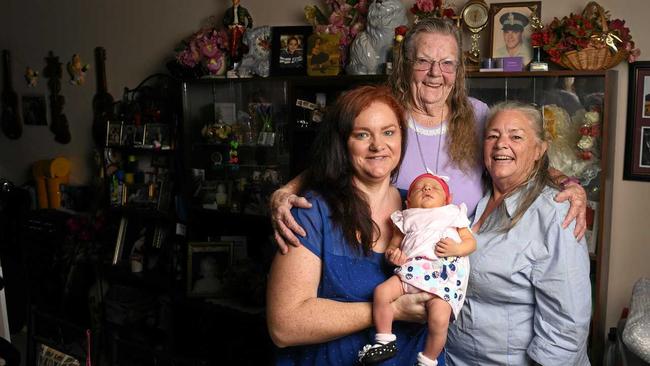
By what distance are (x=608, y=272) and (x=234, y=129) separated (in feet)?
7.41

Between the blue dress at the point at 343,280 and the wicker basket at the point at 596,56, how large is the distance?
1759mm

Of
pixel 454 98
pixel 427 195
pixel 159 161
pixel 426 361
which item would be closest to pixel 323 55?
pixel 454 98

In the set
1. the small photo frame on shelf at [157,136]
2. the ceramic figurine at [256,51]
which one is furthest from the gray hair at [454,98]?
the small photo frame on shelf at [157,136]

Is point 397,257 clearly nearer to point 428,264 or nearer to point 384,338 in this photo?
point 428,264

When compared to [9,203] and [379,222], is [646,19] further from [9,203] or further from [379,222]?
[9,203]

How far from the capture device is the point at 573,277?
1.85 metres

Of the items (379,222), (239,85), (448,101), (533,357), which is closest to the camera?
(379,222)

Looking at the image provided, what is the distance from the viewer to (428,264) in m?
1.70

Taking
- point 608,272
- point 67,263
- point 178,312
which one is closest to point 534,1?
point 608,272

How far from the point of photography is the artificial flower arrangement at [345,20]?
3541mm

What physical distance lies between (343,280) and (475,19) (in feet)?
7.00

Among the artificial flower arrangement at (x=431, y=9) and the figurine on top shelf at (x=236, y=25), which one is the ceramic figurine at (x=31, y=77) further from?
the artificial flower arrangement at (x=431, y=9)

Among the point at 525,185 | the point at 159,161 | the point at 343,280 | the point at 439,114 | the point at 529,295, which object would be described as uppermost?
the point at 439,114

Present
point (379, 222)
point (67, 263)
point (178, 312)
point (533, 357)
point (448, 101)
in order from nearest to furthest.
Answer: point (379, 222)
point (533, 357)
point (448, 101)
point (178, 312)
point (67, 263)
